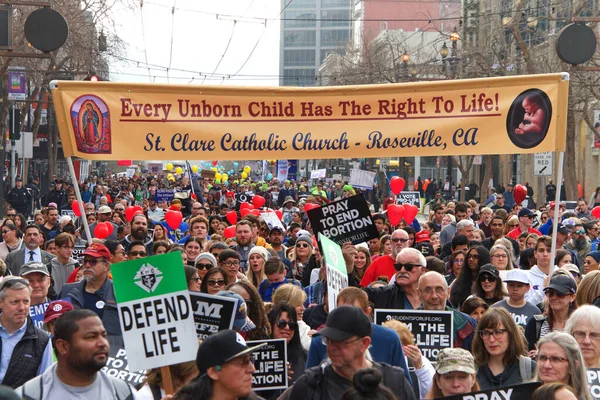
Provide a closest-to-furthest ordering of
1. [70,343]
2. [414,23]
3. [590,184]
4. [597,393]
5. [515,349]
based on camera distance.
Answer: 1. [70,343]
2. [597,393]
3. [515,349]
4. [590,184]
5. [414,23]

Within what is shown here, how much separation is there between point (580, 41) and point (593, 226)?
289 cm

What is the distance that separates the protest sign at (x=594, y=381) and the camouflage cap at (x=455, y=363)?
2.76 ft

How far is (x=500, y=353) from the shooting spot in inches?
268

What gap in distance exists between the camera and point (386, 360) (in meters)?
6.36

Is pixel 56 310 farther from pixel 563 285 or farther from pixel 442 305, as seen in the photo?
pixel 563 285

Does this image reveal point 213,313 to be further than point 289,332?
No

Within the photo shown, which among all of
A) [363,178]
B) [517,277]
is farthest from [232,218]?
[517,277]

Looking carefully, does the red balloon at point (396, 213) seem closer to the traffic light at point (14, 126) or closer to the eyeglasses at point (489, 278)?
the eyeglasses at point (489, 278)

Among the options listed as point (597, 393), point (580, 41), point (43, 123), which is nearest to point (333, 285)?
point (597, 393)

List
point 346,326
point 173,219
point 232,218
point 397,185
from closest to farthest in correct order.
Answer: point 346,326 → point 173,219 → point 232,218 → point 397,185

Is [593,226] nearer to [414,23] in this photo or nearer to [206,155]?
[206,155]

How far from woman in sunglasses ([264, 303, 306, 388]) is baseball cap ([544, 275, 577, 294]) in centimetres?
195

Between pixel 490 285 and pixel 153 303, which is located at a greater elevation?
pixel 153 303

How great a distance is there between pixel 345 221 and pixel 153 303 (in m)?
4.54
